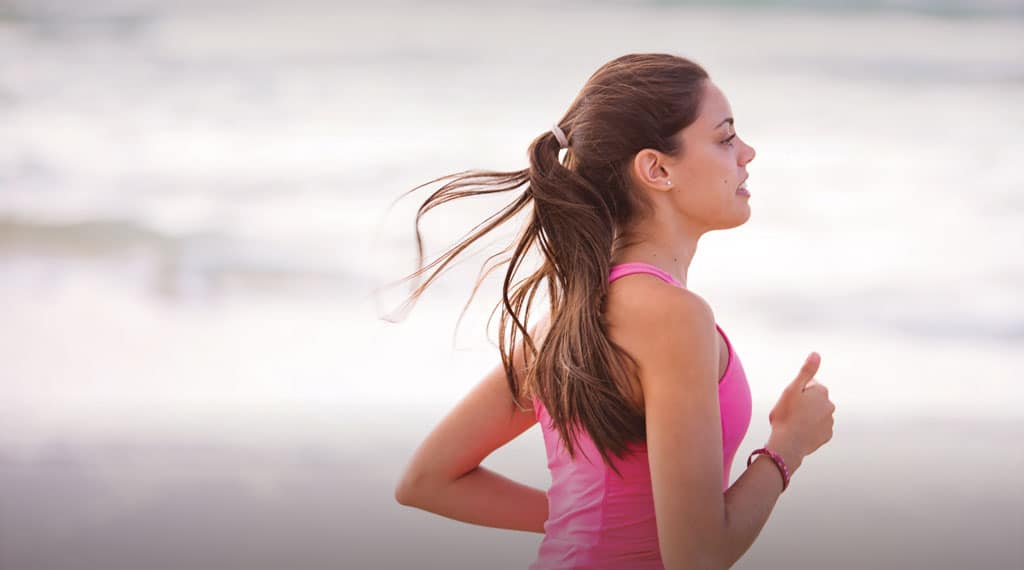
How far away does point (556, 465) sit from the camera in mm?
1576

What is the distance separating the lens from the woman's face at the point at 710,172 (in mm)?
1512

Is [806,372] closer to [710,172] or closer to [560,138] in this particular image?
[710,172]

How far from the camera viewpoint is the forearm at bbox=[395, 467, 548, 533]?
1751 mm

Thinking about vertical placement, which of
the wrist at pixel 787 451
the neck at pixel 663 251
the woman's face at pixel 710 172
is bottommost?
the wrist at pixel 787 451

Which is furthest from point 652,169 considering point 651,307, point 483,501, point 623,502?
point 483,501

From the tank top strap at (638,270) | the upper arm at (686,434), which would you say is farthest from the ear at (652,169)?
the upper arm at (686,434)

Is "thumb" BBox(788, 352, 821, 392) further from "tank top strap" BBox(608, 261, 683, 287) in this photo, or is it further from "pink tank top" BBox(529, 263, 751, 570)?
"tank top strap" BBox(608, 261, 683, 287)

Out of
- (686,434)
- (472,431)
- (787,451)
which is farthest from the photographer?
(472,431)

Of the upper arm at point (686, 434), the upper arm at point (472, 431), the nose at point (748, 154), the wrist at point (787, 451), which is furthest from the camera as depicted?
the upper arm at point (472, 431)

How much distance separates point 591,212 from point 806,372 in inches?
13.5

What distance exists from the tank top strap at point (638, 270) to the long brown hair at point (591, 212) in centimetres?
2

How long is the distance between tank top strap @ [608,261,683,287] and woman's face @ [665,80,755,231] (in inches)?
4.1

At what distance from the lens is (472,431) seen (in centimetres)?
171

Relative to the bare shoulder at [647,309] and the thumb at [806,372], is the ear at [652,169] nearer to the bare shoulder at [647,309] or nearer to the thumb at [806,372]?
the bare shoulder at [647,309]
